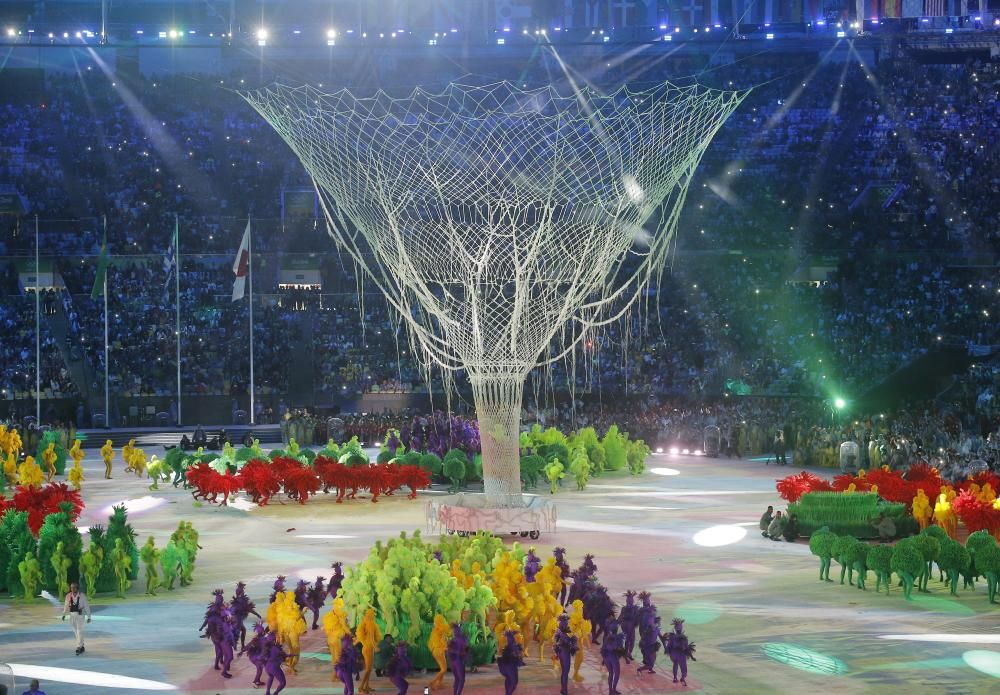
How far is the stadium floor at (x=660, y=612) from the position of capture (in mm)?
14320

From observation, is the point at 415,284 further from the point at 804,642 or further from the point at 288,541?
the point at 804,642

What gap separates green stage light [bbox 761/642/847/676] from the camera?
1465cm

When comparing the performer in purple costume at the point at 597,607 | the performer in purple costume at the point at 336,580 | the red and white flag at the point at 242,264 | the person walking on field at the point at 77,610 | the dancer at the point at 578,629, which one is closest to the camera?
the dancer at the point at 578,629

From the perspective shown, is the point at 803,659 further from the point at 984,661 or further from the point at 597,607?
the point at 597,607

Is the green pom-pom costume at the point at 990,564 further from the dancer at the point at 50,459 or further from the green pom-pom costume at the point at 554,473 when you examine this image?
the dancer at the point at 50,459

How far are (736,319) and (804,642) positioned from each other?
1355 inches

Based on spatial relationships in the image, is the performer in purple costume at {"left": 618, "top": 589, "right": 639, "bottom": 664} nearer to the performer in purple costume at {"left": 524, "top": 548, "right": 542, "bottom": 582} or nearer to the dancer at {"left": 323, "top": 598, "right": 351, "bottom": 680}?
the performer in purple costume at {"left": 524, "top": 548, "right": 542, "bottom": 582}

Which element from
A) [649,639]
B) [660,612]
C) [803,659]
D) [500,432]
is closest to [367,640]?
[649,639]

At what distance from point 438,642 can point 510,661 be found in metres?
0.91

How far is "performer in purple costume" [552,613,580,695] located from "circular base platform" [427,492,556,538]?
29.6 ft

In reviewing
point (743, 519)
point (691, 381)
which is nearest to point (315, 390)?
point (691, 381)

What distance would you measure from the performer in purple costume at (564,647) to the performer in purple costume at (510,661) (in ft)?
1.75

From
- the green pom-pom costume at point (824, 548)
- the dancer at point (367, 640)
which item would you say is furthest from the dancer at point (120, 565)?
the green pom-pom costume at point (824, 548)

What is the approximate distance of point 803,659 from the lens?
49.4 feet
